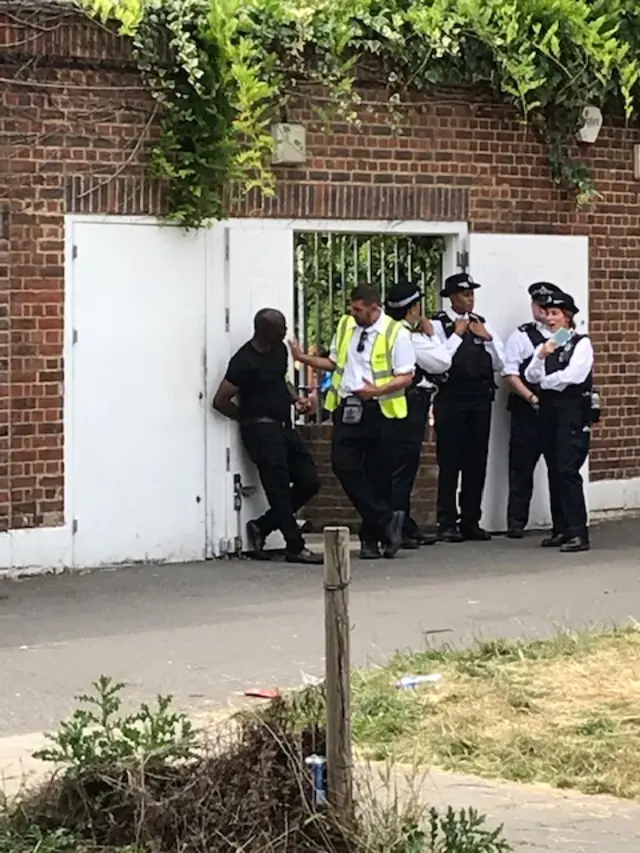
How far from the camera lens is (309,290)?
14461 mm

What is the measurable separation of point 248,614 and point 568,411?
12.1ft

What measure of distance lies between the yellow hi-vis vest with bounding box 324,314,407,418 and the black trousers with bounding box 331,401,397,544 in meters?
0.08

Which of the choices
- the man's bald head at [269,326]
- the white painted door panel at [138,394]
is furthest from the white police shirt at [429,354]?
the white painted door panel at [138,394]

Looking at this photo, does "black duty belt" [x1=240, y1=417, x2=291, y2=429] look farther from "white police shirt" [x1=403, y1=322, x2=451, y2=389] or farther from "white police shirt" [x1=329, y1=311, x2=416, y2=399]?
"white police shirt" [x1=403, y1=322, x2=451, y2=389]

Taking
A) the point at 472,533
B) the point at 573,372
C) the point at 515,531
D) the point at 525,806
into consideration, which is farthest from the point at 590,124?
the point at 525,806

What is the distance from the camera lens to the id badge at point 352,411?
1334 cm

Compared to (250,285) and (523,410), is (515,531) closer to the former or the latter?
(523,410)

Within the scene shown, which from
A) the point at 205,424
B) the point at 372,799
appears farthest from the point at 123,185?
the point at 372,799

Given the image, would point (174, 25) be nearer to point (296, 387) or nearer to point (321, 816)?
point (296, 387)

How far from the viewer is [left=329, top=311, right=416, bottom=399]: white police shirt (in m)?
13.3

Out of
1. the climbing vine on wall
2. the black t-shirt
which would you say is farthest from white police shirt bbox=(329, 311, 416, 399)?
the climbing vine on wall

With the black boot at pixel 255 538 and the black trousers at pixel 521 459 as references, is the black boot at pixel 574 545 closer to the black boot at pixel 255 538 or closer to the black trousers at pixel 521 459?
the black trousers at pixel 521 459

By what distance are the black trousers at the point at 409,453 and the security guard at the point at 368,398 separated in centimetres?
27

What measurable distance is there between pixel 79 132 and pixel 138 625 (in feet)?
11.9
